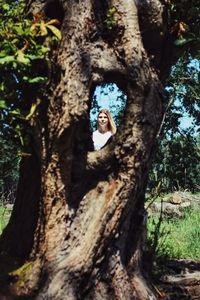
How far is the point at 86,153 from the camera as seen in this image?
14.7 ft

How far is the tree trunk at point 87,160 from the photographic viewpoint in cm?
425

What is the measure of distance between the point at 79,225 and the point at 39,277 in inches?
20.0

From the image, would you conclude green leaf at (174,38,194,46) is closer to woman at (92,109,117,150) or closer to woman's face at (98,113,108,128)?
woman at (92,109,117,150)

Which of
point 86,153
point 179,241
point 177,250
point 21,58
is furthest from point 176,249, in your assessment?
point 21,58

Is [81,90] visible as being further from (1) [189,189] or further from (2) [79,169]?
(1) [189,189]

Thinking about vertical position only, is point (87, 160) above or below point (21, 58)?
below

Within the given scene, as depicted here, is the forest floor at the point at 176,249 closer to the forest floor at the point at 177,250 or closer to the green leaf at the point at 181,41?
the forest floor at the point at 177,250

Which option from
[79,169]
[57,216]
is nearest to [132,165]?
[79,169]

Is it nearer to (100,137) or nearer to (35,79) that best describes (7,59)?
(35,79)

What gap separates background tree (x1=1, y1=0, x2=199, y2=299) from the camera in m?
4.26

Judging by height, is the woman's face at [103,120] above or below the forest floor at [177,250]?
above

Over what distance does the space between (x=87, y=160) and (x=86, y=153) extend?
0.23 ft

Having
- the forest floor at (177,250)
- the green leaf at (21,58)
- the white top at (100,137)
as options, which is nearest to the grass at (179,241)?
the forest floor at (177,250)

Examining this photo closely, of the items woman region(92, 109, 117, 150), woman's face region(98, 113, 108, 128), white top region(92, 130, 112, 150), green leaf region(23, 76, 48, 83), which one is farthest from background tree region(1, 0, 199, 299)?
woman's face region(98, 113, 108, 128)
